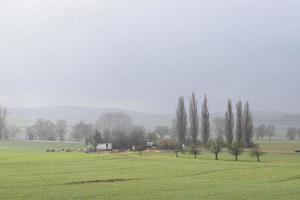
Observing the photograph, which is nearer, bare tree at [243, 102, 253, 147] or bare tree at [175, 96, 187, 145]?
bare tree at [243, 102, 253, 147]

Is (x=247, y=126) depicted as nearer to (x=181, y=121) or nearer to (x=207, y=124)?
(x=207, y=124)

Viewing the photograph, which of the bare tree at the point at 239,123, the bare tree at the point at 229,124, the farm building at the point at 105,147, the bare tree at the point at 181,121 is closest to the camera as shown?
the bare tree at the point at 239,123

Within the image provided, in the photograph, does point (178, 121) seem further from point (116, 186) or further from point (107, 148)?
point (116, 186)

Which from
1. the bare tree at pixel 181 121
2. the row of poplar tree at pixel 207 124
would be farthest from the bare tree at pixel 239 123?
the bare tree at pixel 181 121

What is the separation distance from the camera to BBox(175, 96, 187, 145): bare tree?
136250mm

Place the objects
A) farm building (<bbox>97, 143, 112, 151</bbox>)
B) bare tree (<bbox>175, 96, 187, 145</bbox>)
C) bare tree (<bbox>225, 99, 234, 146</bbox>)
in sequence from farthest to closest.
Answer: bare tree (<bbox>175, 96, 187, 145</bbox>), farm building (<bbox>97, 143, 112, 151</bbox>), bare tree (<bbox>225, 99, 234, 146</bbox>)

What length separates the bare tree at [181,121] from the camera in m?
136

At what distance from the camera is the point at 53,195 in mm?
34312

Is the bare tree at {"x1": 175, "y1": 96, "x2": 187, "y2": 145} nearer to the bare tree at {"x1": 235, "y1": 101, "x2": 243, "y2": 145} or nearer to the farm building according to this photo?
the bare tree at {"x1": 235, "y1": 101, "x2": 243, "y2": 145}

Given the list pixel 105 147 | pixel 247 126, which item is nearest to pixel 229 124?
pixel 247 126

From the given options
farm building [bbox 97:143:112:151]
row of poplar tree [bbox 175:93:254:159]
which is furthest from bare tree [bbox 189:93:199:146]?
farm building [bbox 97:143:112:151]

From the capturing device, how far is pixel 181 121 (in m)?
140

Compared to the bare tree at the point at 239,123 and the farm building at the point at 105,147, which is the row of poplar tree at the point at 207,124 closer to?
the bare tree at the point at 239,123

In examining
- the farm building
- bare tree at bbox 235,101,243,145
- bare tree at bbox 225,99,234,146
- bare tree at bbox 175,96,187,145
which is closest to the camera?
bare tree at bbox 235,101,243,145
